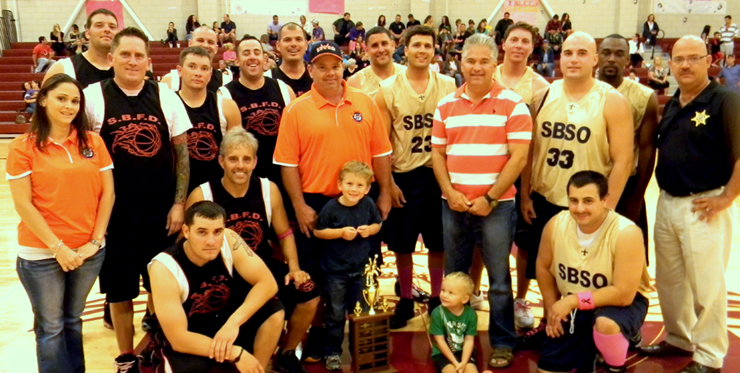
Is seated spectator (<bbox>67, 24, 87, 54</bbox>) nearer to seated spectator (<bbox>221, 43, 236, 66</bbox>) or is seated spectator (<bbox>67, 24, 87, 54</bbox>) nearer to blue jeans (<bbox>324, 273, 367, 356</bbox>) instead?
seated spectator (<bbox>221, 43, 236, 66</bbox>)

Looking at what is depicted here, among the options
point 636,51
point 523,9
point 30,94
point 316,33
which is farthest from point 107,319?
point 523,9

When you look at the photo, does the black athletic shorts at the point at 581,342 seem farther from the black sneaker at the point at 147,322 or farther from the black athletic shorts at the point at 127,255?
the black sneaker at the point at 147,322

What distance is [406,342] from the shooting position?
4.14m

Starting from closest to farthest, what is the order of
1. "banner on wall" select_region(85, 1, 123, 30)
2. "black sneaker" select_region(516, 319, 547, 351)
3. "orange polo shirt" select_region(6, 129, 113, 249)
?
"orange polo shirt" select_region(6, 129, 113, 249) → "black sneaker" select_region(516, 319, 547, 351) → "banner on wall" select_region(85, 1, 123, 30)

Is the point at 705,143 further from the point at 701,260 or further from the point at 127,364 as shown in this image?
the point at 127,364

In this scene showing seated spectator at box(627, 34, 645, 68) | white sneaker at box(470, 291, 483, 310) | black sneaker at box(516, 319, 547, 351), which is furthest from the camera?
seated spectator at box(627, 34, 645, 68)

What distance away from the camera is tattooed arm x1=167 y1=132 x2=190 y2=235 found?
11.8 feet

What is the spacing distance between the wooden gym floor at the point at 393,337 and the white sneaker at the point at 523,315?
23 cm

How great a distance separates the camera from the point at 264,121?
411 cm

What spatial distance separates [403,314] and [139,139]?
2.17 metres

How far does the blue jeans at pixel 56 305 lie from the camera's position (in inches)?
124

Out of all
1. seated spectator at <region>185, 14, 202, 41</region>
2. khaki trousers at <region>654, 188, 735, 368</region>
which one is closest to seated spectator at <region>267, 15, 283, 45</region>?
seated spectator at <region>185, 14, 202, 41</region>

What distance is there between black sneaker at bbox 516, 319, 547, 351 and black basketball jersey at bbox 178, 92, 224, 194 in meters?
2.24

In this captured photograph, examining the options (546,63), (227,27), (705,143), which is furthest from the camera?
(227,27)
